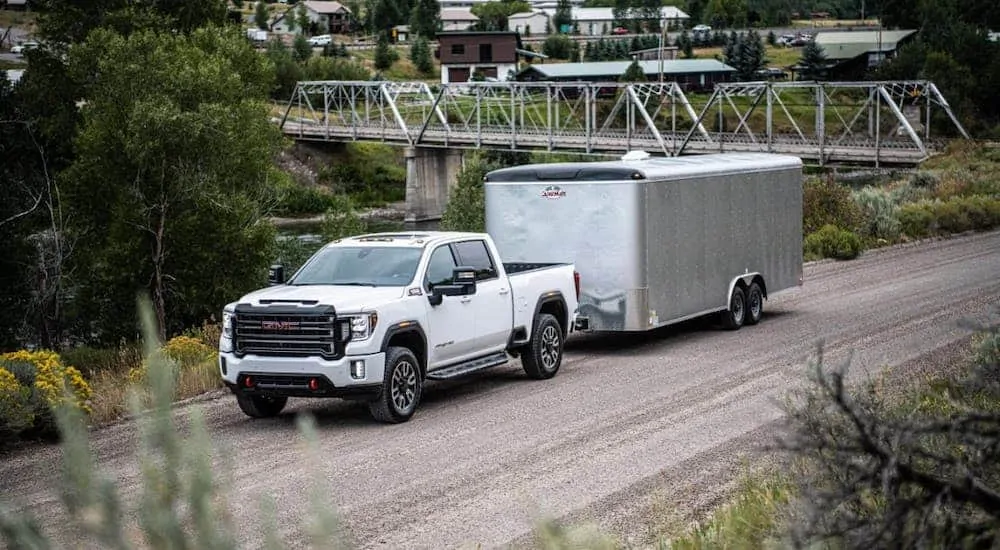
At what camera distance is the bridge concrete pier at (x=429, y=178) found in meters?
Result: 94.4

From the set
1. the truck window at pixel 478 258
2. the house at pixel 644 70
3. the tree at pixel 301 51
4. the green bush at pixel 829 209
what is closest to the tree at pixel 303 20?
the tree at pixel 301 51

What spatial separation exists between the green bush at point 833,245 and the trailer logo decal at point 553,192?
1439cm

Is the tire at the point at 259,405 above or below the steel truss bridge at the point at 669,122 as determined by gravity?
below

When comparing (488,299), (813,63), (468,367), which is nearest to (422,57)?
(813,63)

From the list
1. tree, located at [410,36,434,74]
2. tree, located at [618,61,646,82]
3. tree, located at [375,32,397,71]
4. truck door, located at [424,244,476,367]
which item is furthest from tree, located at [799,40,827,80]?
truck door, located at [424,244,476,367]

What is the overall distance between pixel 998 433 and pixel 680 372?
11.9 m

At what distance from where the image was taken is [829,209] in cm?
3572

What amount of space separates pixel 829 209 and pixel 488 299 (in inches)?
881

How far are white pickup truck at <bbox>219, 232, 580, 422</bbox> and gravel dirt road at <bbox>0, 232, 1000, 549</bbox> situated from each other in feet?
1.47

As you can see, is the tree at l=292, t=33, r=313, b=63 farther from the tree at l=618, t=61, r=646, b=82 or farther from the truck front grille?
the truck front grille

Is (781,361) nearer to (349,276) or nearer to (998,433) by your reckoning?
(349,276)

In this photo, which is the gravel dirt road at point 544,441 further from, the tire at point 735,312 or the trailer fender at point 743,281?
the trailer fender at point 743,281

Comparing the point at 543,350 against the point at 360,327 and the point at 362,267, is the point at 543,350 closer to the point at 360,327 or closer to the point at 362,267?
the point at 362,267

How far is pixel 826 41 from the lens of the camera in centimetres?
13925
